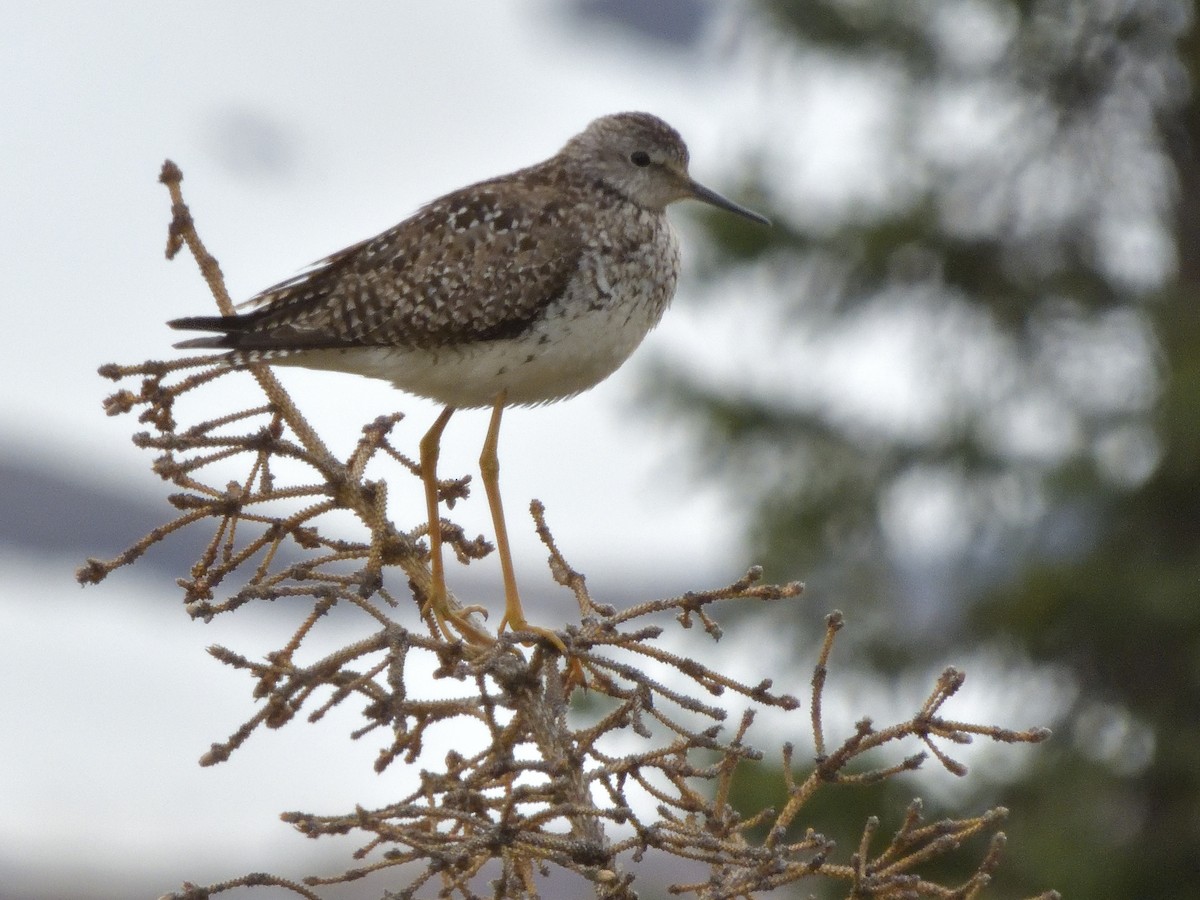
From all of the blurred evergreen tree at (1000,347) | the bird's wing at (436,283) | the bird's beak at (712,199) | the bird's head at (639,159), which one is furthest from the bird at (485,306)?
the blurred evergreen tree at (1000,347)

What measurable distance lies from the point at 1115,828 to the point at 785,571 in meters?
2.98

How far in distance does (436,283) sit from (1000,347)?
8.84 metres

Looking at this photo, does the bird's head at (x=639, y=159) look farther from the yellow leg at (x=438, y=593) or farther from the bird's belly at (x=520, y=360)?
the yellow leg at (x=438, y=593)

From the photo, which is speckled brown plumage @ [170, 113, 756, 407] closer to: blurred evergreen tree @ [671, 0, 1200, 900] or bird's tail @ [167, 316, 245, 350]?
bird's tail @ [167, 316, 245, 350]

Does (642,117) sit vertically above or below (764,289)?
below

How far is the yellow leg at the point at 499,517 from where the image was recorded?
→ 5.14 meters

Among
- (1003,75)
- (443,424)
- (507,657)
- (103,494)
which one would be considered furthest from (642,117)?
(103,494)

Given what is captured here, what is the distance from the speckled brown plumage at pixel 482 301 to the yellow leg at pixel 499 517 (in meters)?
0.14

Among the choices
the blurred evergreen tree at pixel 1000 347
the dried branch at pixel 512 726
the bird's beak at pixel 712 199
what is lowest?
the dried branch at pixel 512 726

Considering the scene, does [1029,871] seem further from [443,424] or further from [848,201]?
[443,424]

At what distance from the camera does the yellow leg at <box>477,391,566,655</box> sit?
5145 mm

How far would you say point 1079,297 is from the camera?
1330 centimetres

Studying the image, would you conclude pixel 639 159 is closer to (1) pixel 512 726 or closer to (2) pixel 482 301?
(2) pixel 482 301

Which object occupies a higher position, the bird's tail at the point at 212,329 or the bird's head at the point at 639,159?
the bird's head at the point at 639,159
